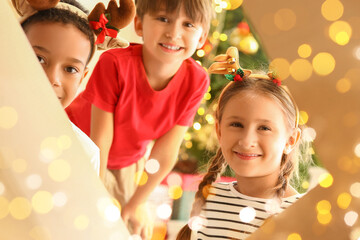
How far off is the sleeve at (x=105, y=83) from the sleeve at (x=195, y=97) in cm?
11

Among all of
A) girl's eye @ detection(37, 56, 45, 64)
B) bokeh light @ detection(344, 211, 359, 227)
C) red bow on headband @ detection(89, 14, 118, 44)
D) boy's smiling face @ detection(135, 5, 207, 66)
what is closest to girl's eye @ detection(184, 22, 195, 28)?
boy's smiling face @ detection(135, 5, 207, 66)

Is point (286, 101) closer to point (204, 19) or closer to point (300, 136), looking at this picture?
point (300, 136)

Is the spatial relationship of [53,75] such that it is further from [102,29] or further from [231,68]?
[231,68]

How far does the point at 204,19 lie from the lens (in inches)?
24.4

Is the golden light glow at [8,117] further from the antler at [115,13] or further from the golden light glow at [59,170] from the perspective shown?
the antler at [115,13]

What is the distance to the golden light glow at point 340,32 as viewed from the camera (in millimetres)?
541

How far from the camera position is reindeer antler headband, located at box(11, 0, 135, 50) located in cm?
64

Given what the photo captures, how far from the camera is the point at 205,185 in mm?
684

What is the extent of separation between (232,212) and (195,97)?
0.18 meters

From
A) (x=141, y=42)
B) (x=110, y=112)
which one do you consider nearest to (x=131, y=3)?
(x=141, y=42)

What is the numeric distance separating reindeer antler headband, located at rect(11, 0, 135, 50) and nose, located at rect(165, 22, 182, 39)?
0.06 meters

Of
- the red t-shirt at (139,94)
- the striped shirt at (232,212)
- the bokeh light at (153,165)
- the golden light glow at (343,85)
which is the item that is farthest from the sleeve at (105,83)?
the golden light glow at (343,85)

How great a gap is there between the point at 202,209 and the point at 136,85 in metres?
0.21

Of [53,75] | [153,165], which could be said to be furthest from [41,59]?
[153,165]
